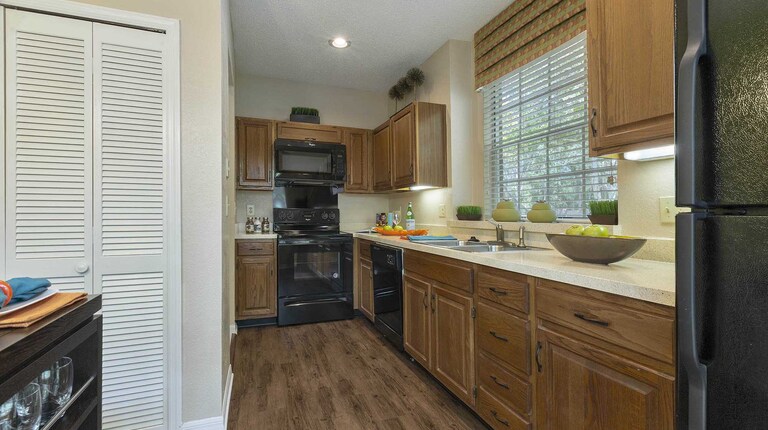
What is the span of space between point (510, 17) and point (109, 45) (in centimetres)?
257

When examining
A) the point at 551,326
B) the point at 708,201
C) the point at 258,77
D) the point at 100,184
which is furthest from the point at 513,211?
the point at 258,77

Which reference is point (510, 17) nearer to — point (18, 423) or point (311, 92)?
point (311, 92)

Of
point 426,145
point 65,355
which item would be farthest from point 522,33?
point 65,355

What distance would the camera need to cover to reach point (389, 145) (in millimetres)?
3697

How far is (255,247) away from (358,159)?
5.08 ft

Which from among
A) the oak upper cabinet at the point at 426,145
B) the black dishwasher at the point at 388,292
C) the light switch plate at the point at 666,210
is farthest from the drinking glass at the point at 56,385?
the oak upper cabinet at the point at 426,145

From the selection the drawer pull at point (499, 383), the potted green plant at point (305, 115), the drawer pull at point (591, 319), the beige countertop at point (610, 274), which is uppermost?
the potted green plant at point (305, 115)

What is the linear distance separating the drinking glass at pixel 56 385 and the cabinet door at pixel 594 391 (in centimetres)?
152

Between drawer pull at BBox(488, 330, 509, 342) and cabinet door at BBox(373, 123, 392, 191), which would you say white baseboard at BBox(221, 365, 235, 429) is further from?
cabinet door at BBox(373, 123, 392, 191)

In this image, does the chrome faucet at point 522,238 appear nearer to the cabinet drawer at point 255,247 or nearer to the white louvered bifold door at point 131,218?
the white louvered bifold door at point 131,218

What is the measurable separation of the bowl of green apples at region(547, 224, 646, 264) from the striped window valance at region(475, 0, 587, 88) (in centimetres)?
131

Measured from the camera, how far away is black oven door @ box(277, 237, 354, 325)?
3393 millimetres

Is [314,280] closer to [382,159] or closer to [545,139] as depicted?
[382,159]

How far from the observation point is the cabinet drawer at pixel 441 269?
1.84m
